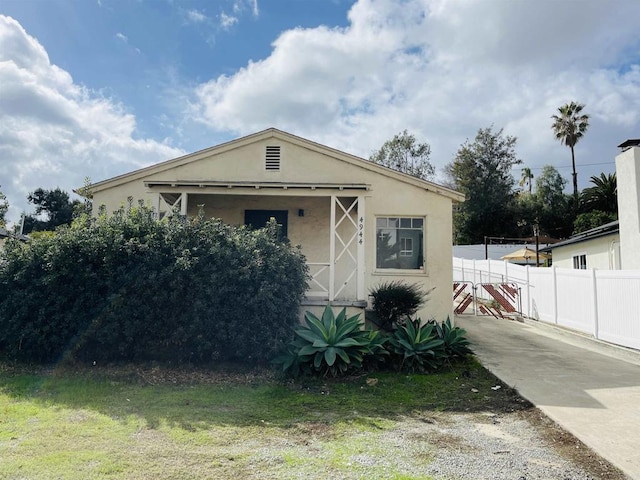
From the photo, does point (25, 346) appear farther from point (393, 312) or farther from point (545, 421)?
point (545, 421)

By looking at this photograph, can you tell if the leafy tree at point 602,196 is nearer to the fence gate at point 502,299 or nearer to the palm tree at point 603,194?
the palm tree at point 603,194

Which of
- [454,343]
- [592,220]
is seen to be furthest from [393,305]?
[592,220]

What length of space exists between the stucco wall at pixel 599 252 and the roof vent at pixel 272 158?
38.4ft

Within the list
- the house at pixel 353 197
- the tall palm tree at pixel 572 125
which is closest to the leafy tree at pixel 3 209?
the house at pixel 353 197

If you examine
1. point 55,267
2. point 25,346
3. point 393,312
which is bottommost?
point 25,346

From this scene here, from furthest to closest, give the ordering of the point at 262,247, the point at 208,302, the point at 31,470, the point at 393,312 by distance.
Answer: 1. the point at 393,312
2. the point at 262,247
3. the point at 208,302
4. the point at 31,470

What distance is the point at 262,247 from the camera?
774cm

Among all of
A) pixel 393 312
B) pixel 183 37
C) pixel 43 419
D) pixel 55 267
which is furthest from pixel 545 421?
pixel 183 37

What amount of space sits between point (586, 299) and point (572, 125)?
38.6 meters

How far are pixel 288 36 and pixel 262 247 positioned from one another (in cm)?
677

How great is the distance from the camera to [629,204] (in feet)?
37.7

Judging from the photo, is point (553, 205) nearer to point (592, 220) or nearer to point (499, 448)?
point (592, 220)

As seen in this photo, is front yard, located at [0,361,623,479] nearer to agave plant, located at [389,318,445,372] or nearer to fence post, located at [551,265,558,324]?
agave plant, located at [389,318,445,372]

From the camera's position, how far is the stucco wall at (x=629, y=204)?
443 inches
